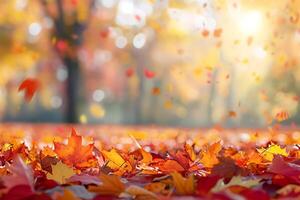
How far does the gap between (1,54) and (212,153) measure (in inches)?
816

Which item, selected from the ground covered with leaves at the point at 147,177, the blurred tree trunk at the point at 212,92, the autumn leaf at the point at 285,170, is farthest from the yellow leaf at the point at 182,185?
the blurred tree trunk at the point at 212,92

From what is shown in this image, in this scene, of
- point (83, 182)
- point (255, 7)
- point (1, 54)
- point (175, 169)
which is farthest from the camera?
point (1, 54)

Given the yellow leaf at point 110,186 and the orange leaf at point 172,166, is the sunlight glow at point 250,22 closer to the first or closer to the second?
the orange leaf at point 172,166

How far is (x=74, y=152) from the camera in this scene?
7.59ft

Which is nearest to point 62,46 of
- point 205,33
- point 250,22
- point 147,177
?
point 250,22

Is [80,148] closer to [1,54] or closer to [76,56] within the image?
[76,56]

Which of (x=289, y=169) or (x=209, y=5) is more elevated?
(x=209, y=5)

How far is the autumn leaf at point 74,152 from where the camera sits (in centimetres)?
228

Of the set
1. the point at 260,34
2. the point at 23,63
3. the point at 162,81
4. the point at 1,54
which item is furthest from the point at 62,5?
the point at 162,81

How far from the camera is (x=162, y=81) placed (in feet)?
145

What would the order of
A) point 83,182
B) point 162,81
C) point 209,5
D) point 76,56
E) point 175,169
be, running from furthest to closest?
point 162,81, point 76,56, point 209,5, point 175,169, point 83,182

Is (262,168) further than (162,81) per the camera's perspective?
No

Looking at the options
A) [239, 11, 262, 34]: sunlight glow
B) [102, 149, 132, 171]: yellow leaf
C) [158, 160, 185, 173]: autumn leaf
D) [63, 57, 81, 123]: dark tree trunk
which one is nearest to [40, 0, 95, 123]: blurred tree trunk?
[63, 57, 81, 123]: dark tree trunk

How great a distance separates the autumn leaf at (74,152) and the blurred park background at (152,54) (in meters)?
2.57
